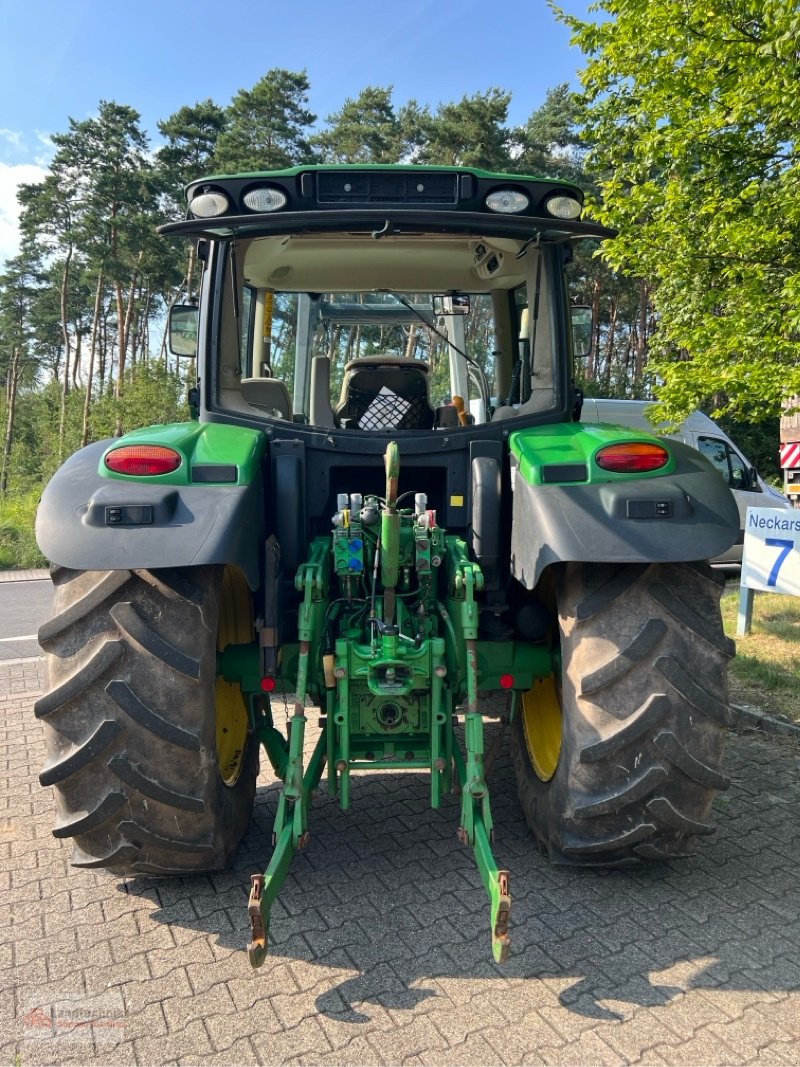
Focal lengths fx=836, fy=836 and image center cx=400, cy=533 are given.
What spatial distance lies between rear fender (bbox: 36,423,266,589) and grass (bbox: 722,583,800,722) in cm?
380

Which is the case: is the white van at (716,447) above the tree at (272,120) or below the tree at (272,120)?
below

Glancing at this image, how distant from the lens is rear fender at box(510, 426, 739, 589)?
106 inches

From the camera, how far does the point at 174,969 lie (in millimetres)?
2600

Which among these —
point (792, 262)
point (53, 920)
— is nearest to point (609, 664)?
point (53, 920)

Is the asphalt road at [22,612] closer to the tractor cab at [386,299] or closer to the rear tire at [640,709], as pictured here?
the tractor cab at [386,299]

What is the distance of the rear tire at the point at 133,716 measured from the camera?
8.73ft

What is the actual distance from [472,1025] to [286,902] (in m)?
0.90

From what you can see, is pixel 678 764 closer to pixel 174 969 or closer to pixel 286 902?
pixel 286 902

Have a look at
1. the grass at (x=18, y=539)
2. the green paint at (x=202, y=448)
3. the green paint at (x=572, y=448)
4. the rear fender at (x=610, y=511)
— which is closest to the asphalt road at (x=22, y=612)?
the grass at (x=18, y=539)

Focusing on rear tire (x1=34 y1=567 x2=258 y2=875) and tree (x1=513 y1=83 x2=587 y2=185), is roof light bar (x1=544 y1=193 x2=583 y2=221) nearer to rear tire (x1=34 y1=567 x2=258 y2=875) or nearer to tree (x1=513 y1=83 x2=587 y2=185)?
rear tire (x1=34 y1=567 x2=258 y2=875)

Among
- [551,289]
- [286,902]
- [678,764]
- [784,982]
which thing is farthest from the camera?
[551,289]

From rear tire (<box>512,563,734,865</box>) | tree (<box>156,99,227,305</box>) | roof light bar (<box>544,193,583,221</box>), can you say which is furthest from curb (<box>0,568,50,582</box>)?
tree (<box>156,99,227,305</box>)

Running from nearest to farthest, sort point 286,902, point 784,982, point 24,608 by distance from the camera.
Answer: point 784,982
point 286,902
point 24,608

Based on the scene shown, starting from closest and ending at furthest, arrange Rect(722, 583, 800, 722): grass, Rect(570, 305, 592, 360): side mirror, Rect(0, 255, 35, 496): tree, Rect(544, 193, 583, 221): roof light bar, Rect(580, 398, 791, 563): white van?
1. Rect(544, 193, 583, 221): roof light bar
2. Rect(570, 305, 592, 360): side mirror
3. Rect(722, 583, 800, 722): grass
4. Rect(580, 398, 791, 563): white van
5. Rect(0, 255, 35, 496): tree
